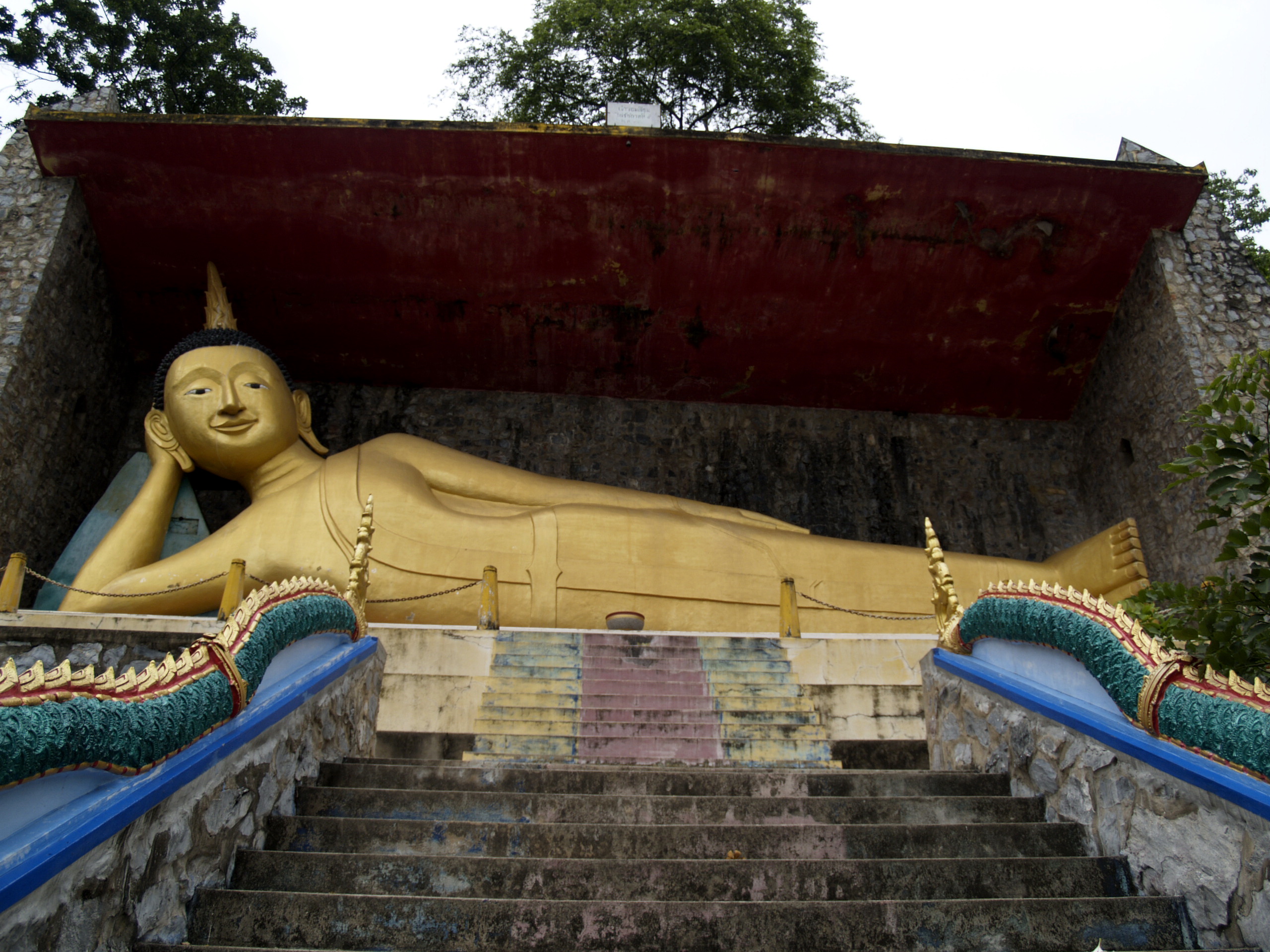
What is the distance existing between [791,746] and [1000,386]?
221 inches

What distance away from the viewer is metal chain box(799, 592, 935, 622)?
19.0 feet

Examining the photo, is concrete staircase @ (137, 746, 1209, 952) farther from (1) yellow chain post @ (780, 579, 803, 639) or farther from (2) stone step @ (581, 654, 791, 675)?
(1) yellow chain post @ (780, 579, 803, 639)

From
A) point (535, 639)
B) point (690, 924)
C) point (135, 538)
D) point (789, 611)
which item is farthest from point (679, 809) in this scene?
point (135, 538)

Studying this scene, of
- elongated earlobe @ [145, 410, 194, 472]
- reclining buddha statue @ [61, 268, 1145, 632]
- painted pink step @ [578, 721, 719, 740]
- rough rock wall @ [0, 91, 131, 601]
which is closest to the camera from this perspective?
painted pink step @ [578, 721, 719, 740]

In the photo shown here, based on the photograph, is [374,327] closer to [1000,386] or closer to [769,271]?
[769,271]

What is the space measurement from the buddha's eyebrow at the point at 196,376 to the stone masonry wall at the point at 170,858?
4350 millimetres

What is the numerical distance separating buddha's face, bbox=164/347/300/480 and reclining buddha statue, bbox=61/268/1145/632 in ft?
0.04

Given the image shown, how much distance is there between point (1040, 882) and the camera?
2250 mm

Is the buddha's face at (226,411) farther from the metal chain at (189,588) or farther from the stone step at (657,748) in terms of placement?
the stone step at (657,748)

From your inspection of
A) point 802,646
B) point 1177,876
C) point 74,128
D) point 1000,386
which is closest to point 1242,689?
point 1177,876

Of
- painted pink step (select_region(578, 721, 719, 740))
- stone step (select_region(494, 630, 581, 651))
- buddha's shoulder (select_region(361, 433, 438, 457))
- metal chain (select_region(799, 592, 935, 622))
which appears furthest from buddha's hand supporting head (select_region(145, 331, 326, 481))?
metal chain (select_region(799, 592, 935, 622))

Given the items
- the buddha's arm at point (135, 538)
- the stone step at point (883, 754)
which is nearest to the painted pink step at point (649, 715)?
the stone step at point (883, 754)

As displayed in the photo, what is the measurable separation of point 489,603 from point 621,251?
3355 millimetres

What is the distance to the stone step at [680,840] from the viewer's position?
242cm
